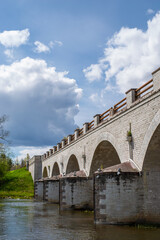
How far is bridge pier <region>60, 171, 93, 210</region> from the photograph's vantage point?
73.3 ft

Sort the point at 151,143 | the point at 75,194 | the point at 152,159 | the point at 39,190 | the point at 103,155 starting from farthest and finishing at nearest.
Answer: the point at 39,190 < the point at 103,155 < the point at 75,194 < the point at 152,159 < the point at 151,143

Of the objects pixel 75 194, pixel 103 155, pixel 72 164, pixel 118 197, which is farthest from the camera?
pixel 72 164

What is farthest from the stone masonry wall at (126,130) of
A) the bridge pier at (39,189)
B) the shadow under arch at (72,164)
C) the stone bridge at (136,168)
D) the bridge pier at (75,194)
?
the bridge pier at (39,189)

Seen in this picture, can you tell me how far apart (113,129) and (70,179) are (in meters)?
6.39

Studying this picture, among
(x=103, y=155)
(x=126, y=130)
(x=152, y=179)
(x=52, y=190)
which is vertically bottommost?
(x=52, y=190)

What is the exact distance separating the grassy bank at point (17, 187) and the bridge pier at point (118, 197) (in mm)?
31439

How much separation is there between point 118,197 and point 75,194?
895 centimetres

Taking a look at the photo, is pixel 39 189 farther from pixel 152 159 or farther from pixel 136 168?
pixel 152 159

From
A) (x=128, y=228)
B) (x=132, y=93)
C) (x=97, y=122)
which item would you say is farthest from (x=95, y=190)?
(x=97, y=122)

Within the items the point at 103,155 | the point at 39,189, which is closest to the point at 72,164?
the point at 103,155

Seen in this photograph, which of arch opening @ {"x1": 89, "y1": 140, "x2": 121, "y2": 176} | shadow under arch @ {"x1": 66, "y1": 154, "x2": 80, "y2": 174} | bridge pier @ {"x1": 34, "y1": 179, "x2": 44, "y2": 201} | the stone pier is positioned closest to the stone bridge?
arch opening @ {"x1": 89, "y1": 140, "x2": 121, "y2": 176}

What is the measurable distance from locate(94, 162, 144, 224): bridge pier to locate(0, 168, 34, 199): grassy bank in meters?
31.4

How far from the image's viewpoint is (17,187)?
167ft

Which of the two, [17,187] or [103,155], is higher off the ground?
[103,155]
